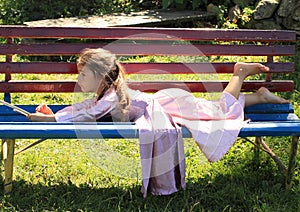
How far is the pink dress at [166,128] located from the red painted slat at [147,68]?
1.12 ft

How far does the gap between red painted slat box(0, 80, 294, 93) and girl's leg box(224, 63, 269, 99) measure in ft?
0.72

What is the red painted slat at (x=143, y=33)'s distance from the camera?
13.2 feet

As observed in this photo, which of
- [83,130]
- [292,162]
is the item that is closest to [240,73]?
[292,162]

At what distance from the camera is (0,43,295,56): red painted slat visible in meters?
4.07

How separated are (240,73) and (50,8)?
3663 millimetres

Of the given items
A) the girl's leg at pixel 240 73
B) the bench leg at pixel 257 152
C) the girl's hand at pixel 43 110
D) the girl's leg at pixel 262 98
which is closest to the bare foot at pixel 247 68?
the girl's leg at pixel 240 73

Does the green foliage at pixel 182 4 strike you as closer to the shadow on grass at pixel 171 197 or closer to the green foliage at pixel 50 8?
the green foliage at pixel 50 8

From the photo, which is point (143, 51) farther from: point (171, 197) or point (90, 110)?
point (171, 197)

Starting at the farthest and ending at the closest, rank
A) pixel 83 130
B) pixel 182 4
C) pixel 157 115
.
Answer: pixel 182 4 < pixel 157 115 < pixel 83 130

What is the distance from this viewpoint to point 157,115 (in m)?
3.63

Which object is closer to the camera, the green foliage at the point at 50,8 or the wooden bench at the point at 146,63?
the wooden bench at the point at 146,63

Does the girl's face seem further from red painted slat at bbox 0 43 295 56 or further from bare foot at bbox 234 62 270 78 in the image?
bare foot at bbox 234 62 270 78

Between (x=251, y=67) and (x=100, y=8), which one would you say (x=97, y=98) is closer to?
(x=251, y=67)

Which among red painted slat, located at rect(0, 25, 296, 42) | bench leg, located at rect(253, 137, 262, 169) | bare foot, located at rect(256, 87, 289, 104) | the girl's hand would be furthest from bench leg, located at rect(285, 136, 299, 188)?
the girl's hand
